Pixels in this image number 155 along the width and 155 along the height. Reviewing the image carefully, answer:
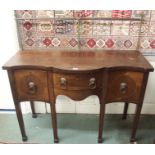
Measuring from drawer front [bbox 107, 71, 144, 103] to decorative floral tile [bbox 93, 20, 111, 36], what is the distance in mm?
471

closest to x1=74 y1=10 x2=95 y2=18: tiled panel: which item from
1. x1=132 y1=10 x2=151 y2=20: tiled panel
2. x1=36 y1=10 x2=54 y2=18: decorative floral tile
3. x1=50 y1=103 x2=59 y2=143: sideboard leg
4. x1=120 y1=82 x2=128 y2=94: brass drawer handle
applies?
x1=36 y1=10 x2=54 y2=18: decorative floral tile

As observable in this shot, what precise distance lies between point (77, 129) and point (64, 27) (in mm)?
944

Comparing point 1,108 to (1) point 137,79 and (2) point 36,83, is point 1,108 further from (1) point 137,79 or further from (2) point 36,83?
(1) point 137,79

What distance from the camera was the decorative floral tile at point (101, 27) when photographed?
1.53 m

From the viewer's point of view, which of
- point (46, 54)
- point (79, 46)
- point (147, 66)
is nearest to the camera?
point (147, 66)

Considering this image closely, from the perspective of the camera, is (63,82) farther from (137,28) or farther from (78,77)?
(137,28)

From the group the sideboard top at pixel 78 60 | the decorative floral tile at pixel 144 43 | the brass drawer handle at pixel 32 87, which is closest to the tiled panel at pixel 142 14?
the decorative floral tile at pixel 144 43

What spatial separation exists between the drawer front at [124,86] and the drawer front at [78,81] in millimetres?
101

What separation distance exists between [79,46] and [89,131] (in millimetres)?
790

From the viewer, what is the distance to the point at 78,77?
123 cm

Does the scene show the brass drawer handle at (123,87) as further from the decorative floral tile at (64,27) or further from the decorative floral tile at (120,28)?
the decorative floral tile at (64,27)

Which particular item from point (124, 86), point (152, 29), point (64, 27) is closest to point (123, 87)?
point (124, 86)
